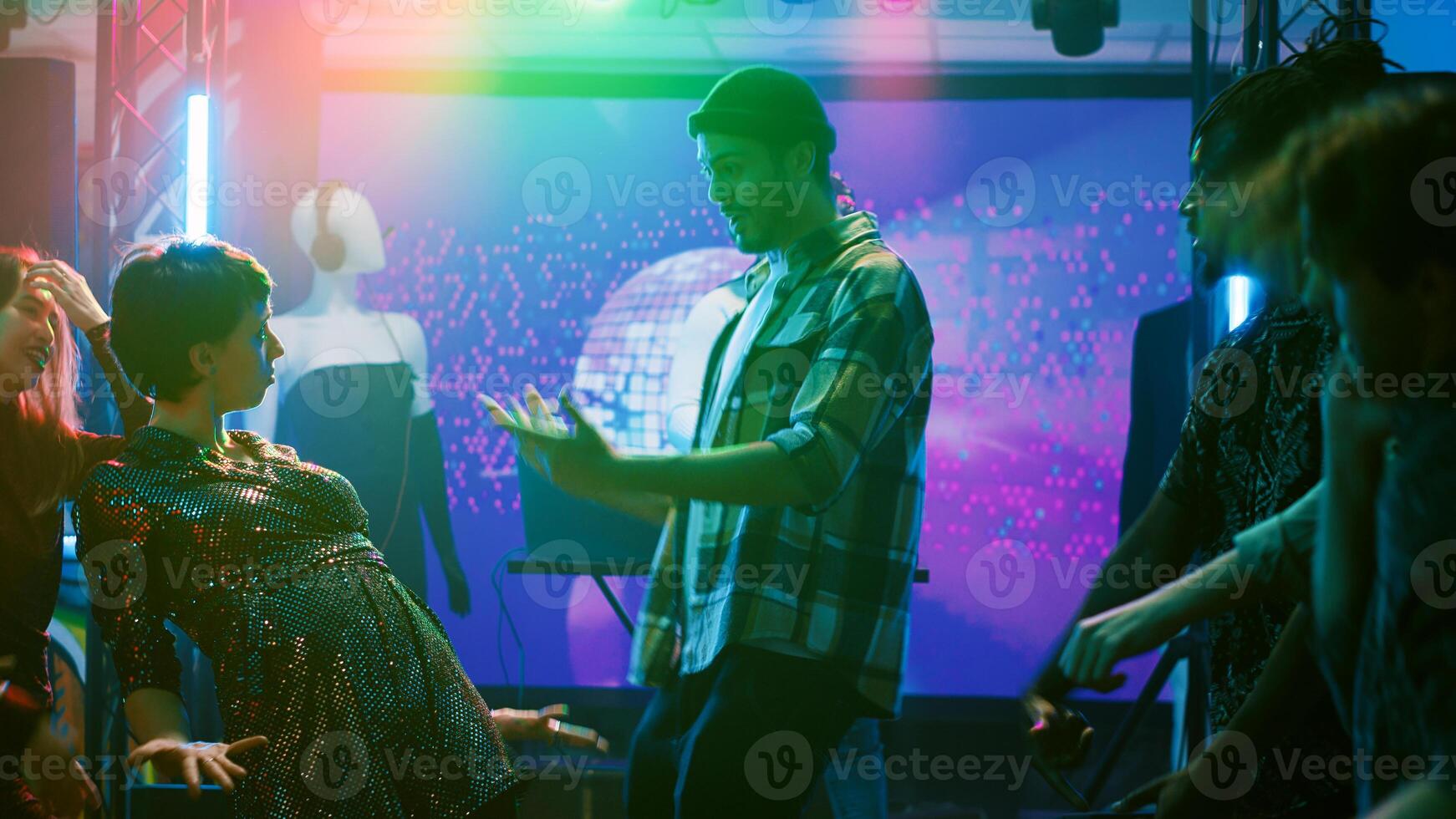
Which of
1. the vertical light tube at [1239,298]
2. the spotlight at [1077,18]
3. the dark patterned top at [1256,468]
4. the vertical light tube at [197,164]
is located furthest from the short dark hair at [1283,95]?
the vertical light tube at [197,164]

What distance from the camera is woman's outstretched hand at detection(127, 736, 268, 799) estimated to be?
124 centimetres

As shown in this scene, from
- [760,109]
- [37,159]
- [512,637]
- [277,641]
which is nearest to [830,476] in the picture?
[760,109]

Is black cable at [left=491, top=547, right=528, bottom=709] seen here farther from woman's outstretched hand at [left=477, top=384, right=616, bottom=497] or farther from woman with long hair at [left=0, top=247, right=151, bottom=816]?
woman's outstretched hand at [left=477, top=384, right=616, bottom=497]

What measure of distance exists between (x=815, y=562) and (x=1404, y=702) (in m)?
0.96

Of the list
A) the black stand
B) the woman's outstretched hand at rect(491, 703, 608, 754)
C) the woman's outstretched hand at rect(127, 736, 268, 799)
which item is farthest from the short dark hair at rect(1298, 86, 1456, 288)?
the black stand

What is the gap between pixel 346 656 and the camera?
4.91ft

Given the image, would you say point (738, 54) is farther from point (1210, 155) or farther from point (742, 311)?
point (1210, 155)

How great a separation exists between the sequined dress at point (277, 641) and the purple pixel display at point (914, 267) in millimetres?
3092

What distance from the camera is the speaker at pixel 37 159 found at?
419cm

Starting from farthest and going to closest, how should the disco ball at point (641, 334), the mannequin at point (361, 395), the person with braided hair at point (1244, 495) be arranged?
the mannequin at point (361, 395), the disco ball at point (641, 334), the person with braided hair at point (1244, 495)

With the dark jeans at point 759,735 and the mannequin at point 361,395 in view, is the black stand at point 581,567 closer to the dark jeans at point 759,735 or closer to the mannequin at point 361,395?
the mannequin at point 361,395

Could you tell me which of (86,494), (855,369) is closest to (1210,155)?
(855,369)

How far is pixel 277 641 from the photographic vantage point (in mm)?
1465

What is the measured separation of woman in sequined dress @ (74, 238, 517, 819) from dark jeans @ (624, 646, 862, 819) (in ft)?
0.98
